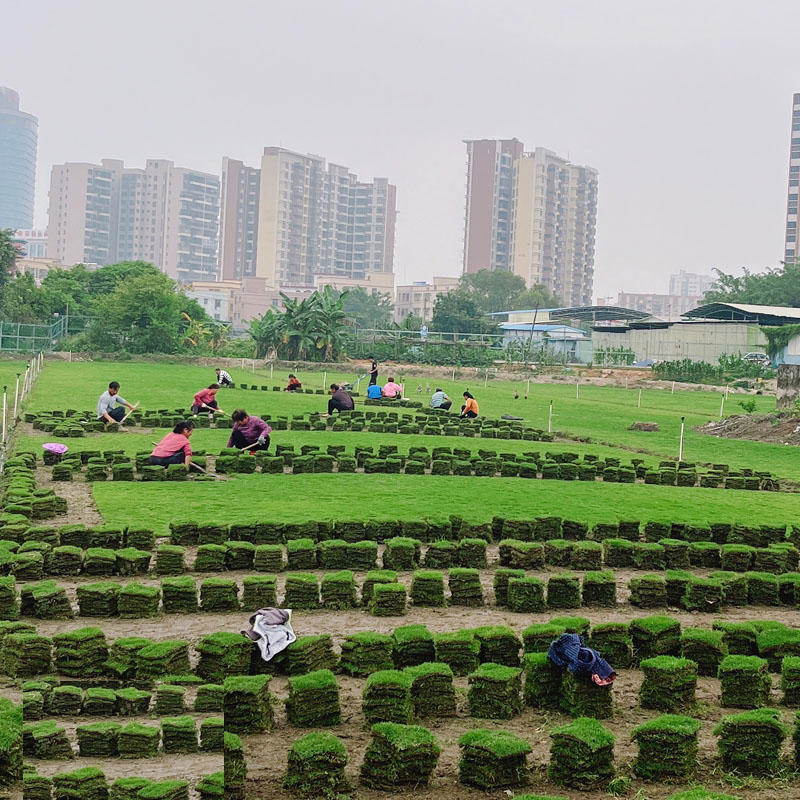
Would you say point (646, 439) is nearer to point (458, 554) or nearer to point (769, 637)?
point (458, 554)

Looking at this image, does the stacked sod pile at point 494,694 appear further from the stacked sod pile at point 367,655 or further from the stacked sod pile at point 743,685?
the stacked sod pile at point 743,685

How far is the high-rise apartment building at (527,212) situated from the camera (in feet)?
564

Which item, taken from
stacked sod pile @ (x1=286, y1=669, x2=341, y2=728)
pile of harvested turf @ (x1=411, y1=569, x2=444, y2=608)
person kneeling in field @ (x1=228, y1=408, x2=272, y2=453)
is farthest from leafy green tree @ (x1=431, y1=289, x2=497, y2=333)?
stacked sod pile @ (x1=286, y1=669, x2=341, y2=728)

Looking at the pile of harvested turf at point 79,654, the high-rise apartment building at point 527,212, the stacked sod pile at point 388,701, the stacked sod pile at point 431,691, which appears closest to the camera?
the stacked sod pile at point 388,701

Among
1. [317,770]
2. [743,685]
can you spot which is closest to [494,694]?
[317,770]

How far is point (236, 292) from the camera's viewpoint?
5773 inches

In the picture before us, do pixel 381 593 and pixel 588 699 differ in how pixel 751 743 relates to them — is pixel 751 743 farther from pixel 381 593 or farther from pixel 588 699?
pixel 381 593

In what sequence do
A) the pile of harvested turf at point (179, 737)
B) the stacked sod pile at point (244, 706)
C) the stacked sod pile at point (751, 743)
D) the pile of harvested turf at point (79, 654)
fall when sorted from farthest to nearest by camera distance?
the pile of harvested turf at point (79, 654) < the stacked sod pile at point (244, 706) < the stacked sod pile at point (751, 743) < the pile of harvested turf at point (179, 737)

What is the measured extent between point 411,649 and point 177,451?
11.1 m

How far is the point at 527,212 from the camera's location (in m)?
172

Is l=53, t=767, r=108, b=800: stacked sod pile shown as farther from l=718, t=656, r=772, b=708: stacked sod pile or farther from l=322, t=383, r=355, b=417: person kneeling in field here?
l=322, t=383, r=355, b=417: person kneeling in field

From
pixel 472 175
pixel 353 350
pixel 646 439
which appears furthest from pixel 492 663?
pixel 472 175

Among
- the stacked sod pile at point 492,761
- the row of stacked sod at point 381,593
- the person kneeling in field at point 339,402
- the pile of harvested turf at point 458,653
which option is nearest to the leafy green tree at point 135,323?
the person kneeling in field at point 339,402

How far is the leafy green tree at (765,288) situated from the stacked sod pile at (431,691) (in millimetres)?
89983
